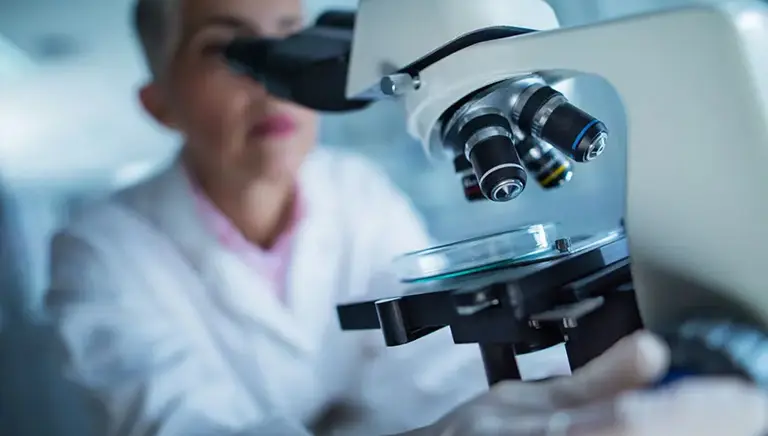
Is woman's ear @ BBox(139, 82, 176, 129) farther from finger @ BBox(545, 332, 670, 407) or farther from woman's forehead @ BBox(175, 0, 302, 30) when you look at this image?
finger @ BBox(545, 332, 670, 407)

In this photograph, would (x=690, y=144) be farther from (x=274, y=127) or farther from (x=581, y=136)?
(x=274, y=127)

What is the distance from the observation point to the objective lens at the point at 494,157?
579 mm

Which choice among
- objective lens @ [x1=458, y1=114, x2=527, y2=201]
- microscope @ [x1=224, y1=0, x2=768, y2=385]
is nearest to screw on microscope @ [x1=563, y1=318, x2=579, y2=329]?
microscope @ [x1=224, y1=0, x2=768, y2=385]

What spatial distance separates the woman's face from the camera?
3.71 ft

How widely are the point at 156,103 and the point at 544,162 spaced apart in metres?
0.74

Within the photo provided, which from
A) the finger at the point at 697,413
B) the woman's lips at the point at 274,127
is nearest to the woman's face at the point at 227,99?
the woman's lips at the point at 274,127

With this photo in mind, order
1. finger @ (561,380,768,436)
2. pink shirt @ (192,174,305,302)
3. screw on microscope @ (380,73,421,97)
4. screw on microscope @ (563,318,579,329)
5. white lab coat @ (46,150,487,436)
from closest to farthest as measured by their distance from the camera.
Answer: finger @ (561,380,768,436) < screw on microscope @ (563,318,579,329) < screw on microscope @ (380,73,421,97) < white lab coat @ (46,150,487,436) < pink shirt @ (192,174,305,302)

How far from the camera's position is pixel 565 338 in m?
0.58

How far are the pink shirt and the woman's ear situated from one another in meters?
0.14

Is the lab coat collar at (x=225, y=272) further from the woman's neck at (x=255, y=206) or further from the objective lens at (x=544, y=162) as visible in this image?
the objective lens at (x=544, y=162)

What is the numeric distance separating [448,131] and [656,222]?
0.22 meters

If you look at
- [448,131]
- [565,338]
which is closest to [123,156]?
[448,131]

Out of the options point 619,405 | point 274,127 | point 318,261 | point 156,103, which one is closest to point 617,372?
point 619,405

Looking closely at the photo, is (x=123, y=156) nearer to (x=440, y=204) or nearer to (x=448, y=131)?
(x=440, y=204)
